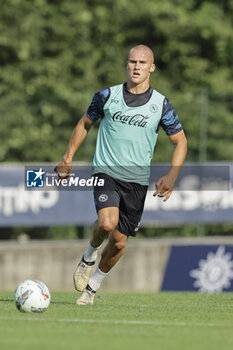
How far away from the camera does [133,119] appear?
10008 mm

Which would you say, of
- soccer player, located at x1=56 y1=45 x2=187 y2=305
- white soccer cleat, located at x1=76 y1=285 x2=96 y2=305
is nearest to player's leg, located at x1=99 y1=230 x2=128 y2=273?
soccer player, located at x1=56 y1=45 x2=187 y2=305

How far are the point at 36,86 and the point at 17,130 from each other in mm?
3772

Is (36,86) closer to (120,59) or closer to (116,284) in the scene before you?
(120,59)

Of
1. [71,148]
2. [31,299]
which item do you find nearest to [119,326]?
[31,299]

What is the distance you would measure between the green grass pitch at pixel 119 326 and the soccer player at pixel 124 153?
604 mm

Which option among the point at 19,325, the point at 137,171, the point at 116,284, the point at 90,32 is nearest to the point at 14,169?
the point at 116,284

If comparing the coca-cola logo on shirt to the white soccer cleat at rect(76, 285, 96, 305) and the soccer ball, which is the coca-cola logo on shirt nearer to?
the white soccer cleat at rect(76, 285, 96, 305)

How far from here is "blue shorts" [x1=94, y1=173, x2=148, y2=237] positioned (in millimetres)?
9898

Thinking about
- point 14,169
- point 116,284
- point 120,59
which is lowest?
point 116,284

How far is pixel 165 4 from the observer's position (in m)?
26.3

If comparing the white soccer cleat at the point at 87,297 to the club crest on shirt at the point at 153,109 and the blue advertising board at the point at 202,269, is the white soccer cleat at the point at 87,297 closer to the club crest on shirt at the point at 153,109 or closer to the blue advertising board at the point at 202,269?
the club crest on shirt at the point at 153,109

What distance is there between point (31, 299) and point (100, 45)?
697 inches

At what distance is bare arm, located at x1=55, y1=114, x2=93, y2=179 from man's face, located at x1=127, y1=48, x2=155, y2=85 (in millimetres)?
651

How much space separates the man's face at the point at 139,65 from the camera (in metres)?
10.1
